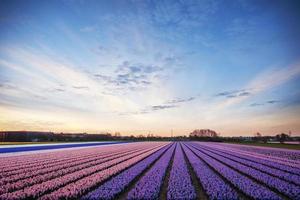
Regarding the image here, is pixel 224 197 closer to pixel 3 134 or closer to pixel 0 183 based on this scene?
pixel 0 183

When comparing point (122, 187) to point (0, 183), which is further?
point (0, 183)

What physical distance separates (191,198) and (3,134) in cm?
9636

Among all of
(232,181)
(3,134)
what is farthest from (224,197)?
(3,134)

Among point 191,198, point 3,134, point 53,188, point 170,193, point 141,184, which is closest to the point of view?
point 191,198

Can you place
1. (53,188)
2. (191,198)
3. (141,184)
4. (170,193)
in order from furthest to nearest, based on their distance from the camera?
(141,184) → (53,188) → (170,193) → (191,198)

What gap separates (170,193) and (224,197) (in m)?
1.74

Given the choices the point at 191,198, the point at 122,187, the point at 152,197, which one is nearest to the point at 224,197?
the point at 191,198

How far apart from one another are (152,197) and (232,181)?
4.51 m

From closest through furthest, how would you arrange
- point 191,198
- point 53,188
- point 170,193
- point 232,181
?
point 191,198 < point 170,193 < point 53,188 < point 232,181

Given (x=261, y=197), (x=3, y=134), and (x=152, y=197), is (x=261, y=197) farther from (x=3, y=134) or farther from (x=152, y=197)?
(x=3, y=134)

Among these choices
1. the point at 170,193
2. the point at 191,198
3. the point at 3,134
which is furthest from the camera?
the point at 3,134

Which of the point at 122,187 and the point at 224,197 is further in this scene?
the point at 122,187

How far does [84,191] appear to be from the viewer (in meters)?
8.80

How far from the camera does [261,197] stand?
320 inches
